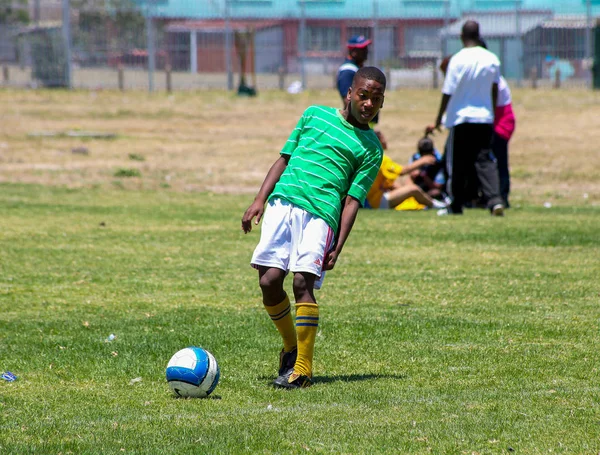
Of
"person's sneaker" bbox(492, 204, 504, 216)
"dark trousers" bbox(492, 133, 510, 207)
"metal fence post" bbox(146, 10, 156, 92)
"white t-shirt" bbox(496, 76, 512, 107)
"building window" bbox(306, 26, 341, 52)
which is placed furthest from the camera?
"building window" bbox(306, 26, 341, 52)

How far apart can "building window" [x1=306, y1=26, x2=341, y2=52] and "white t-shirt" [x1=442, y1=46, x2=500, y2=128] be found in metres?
22.7

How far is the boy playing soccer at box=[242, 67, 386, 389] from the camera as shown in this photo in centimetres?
556

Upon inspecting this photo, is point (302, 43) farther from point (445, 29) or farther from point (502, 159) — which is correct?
point (502, 159)

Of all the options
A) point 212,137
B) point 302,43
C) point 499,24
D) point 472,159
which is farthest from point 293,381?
point 499,24

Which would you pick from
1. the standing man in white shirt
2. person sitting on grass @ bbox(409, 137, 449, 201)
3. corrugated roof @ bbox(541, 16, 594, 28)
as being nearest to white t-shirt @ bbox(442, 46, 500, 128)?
the standing man in white shirt

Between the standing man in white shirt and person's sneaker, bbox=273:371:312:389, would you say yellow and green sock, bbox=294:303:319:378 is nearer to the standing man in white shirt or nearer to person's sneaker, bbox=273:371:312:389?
person's sneaker, bbox=273:371:312:389

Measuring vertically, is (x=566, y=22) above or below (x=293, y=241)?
above

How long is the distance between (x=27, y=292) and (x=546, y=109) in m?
22.0

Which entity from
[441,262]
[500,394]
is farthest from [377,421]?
[441,262]

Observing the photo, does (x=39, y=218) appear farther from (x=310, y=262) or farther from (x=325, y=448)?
(x=325, y=448)

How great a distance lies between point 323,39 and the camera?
35.2 meters

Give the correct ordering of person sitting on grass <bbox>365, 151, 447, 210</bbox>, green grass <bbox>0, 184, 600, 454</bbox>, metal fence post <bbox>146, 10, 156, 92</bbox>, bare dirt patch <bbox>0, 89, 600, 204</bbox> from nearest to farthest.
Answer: green grass <bbox>0, 184, 600, 454</bbox>
person sitting on grass <bbox>365, 151, 447, 210</bbox>
bare dirt patch <bbox>0, 89, 600, 204</bbox>
metal fence post <bbox>146, 10, 156, 92</bbox>

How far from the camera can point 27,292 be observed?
841 cm

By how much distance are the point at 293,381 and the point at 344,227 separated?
899mm
